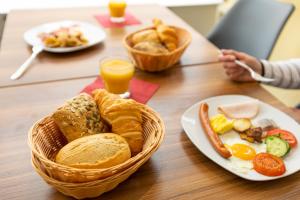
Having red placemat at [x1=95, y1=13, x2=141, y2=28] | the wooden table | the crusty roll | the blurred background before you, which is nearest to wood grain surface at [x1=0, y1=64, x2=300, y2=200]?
the wooden table

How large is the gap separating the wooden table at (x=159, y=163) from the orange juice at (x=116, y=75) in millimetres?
95

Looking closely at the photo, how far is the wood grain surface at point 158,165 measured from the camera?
63 centimetres

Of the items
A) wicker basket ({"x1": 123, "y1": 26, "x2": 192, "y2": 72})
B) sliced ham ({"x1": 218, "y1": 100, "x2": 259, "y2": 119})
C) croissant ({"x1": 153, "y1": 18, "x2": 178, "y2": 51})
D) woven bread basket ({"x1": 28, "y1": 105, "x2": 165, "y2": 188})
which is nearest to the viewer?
woven bread basket ({"x1": 28, "y1": 105, "x2": 165, "y2": 188})

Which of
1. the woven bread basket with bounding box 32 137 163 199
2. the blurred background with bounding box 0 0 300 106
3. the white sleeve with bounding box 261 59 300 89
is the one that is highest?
the woven bread basket with bounding box 32 137 163 199

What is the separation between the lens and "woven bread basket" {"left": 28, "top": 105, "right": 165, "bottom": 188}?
0.55m

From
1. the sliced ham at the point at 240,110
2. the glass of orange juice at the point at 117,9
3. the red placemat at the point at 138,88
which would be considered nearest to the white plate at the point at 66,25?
the glass of orange juice at the point at 117,9

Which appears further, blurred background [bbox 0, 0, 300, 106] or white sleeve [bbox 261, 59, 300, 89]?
blurred background [bbox 0, 0, 300, 106]

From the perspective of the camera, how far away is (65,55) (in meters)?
1.19

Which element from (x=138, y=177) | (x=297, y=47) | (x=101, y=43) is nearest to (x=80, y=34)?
(x=101, y=43)

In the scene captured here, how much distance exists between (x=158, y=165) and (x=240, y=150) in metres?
0.20

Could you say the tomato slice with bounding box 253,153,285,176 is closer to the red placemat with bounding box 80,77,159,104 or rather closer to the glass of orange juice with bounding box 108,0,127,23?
the red placemat with bounding box 80,77,159,104

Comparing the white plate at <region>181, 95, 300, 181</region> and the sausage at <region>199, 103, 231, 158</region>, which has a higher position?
the sausage at <region>199, 103, 231, 158</region>

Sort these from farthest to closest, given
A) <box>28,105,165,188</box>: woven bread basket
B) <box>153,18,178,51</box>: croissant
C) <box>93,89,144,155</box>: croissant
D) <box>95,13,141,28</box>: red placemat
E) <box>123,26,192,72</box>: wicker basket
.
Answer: <box>95,13,141,28</box>: red placemat, <box>153,18,178,51</box>: croissant, <box>123,26,192,72</box>: wicker basket, <box>93,89,144,155</box>: croissant, <box>28,105,165,188</box>: woven bread basket

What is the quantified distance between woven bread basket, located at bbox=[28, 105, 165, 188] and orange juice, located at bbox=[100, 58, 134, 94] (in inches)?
9.2
